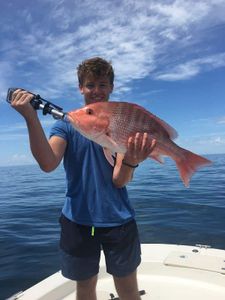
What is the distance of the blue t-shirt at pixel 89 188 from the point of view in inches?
132

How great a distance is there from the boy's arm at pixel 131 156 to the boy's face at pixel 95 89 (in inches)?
26.3

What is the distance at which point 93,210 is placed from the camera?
3363 millimetres

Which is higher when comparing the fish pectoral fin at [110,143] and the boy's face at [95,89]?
the boy's face at [95,89]

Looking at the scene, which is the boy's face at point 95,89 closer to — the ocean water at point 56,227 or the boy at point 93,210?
the boy at point 93,210

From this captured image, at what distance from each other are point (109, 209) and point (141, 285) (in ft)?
8.24

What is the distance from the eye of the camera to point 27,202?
52.1 ft

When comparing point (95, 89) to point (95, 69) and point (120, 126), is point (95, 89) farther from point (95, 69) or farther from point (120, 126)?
point (120, 126)

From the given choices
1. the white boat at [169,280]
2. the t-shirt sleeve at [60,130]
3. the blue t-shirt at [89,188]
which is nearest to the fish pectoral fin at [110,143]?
the blue t-shirt at [89,188]

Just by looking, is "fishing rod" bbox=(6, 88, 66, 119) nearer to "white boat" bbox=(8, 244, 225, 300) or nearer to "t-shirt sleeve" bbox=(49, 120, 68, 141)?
"t-shirt sleeve" bbox=(49, 120, 68, 141)

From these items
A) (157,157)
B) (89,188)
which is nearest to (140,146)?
(157,157)

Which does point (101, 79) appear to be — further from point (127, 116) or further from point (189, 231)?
point (189, 231)

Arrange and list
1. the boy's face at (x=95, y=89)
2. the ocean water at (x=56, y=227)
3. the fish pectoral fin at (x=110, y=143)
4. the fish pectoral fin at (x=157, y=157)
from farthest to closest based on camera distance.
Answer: the ocean water at (x=56, y=227) → the boy's face at (x=95, y=89) → the fish pectoral fin at (x=157, y=157) → the fish pectoral fin at (x=110, y=143)

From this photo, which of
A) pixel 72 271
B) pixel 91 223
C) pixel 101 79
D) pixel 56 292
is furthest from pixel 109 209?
pixel 56 292

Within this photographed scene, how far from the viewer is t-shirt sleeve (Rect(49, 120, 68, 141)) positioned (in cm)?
341
